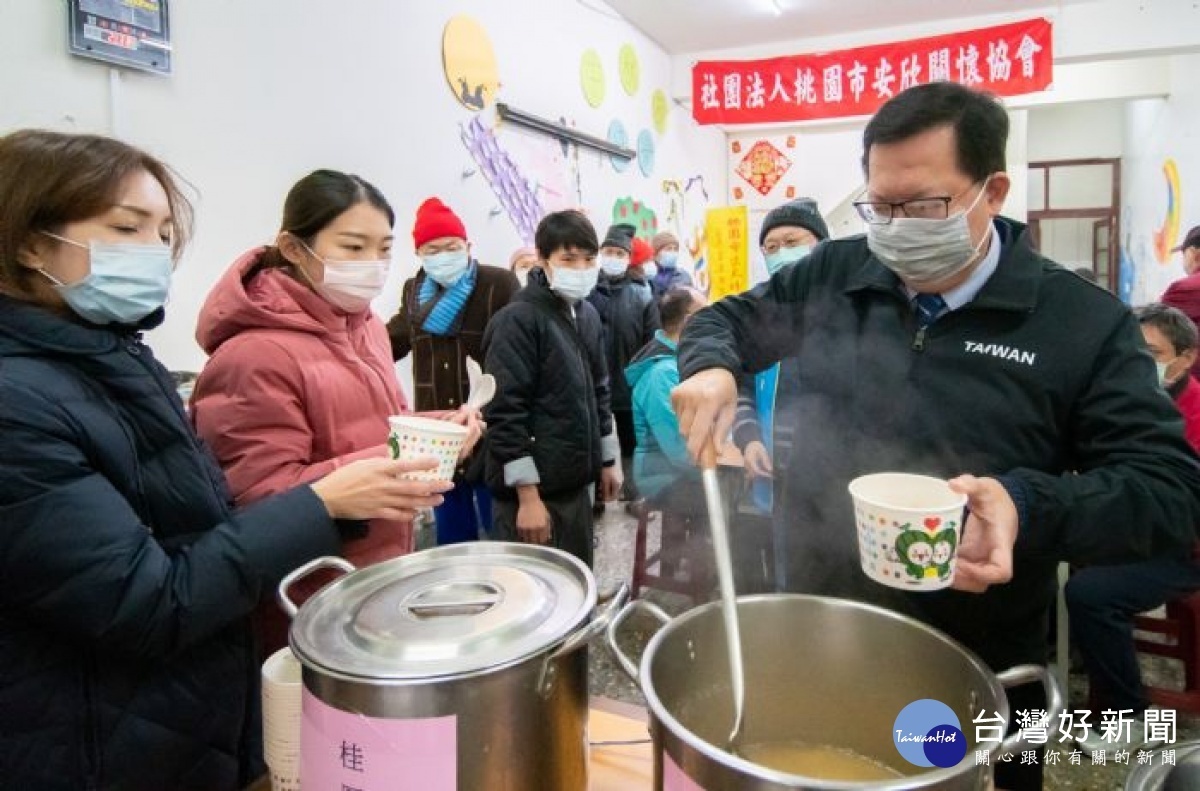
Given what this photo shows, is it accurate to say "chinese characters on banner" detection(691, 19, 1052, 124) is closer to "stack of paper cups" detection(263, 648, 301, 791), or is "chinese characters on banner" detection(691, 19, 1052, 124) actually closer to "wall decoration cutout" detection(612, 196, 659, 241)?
"wall decoration cutout" detection(612, 196, 659, 241)

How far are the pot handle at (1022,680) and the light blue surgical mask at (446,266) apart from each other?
9.67 ft

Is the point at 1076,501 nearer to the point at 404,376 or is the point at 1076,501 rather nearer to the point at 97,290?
the point at 97,290

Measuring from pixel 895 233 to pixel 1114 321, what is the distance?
34cm

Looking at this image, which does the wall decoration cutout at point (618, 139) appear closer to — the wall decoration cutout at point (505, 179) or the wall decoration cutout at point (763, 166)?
the wall decoration cutout at point (505, 179)

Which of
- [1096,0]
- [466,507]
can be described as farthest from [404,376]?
[1096,0]

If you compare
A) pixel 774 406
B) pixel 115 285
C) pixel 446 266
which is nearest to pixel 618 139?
pixel 446 266

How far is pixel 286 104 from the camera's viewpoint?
2996 mm

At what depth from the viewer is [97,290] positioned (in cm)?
98

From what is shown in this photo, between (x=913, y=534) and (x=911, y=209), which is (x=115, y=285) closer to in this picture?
(x=913, y=534)

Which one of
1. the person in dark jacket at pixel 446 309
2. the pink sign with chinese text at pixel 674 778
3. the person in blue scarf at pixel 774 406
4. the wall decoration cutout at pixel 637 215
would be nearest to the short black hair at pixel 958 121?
the person in blue scarf at pixel 774 406

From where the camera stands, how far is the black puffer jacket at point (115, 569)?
80cm

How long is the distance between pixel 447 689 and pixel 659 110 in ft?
23.8

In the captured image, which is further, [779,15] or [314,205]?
[779,15]

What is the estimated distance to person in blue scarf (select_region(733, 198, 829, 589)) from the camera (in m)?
1.60
